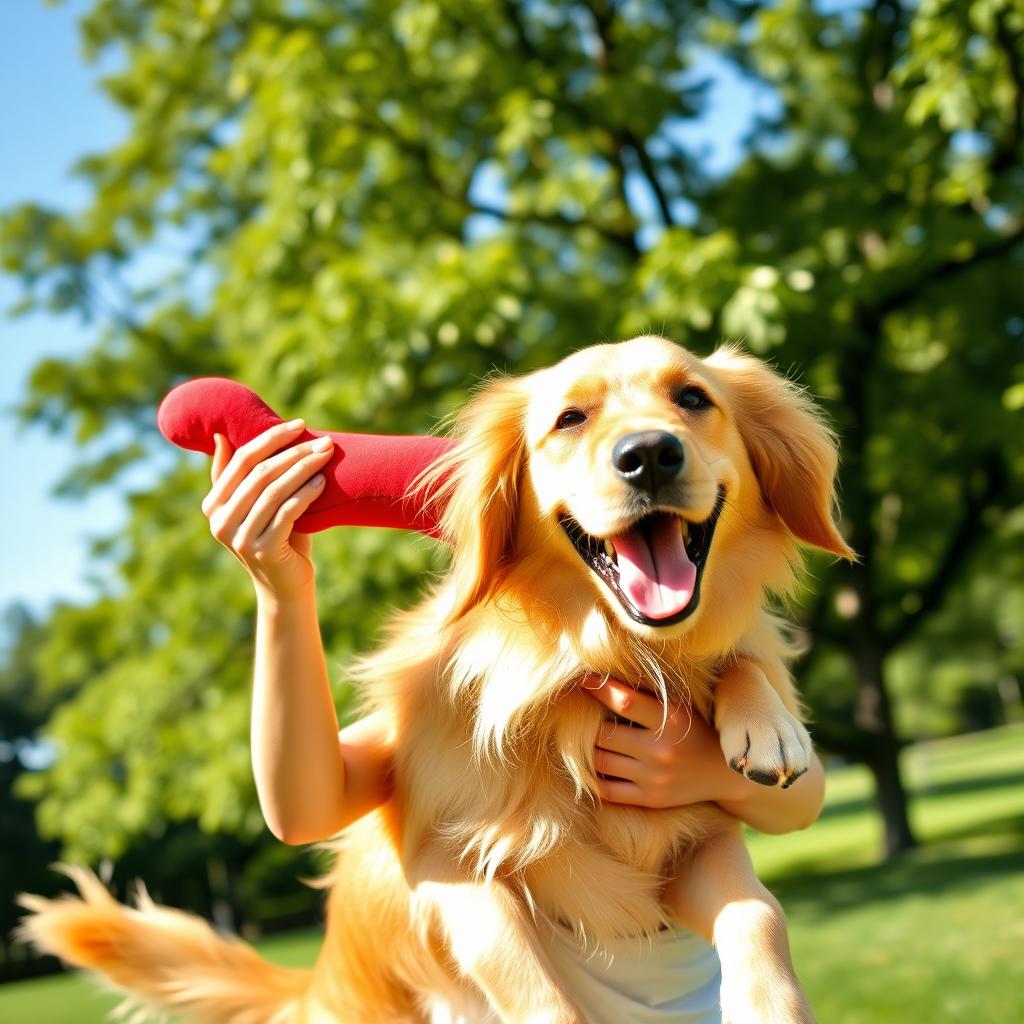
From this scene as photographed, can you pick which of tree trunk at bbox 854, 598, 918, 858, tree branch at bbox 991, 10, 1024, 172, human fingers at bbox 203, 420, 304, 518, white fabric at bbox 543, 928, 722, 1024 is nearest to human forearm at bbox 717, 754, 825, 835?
white fabric at bbox 543, 928, 722, 1024

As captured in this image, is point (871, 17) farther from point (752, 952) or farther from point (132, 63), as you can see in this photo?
point (752, 952)

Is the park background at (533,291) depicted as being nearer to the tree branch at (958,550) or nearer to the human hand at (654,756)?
the tree branch at (958,550)

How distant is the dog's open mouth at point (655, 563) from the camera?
2.14 m

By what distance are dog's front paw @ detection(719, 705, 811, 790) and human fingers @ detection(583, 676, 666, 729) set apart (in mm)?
194

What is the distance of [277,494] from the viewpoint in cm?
202

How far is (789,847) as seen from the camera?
22156 millimetres

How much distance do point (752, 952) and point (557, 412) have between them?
1194 millimetres

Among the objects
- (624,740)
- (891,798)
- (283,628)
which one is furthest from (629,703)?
(891,798)

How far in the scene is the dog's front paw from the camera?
6.73 feet

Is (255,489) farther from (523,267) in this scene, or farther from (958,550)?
(958,550)

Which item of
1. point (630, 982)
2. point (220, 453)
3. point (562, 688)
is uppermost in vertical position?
point (220, 453)

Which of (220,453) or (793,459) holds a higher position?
(220,453)

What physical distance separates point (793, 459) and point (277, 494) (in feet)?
4.01

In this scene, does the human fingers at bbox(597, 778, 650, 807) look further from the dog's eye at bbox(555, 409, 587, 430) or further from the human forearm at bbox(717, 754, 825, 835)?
the dog's eye at bbox(555, 409, 587, 430)
